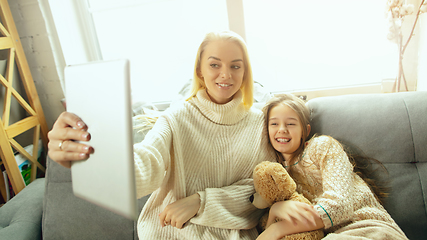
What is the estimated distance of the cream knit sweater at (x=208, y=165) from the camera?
906mm

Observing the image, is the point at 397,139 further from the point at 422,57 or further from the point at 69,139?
the point at 69,139

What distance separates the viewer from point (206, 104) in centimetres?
103

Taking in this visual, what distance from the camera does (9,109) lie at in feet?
5.07

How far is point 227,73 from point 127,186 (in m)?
0.66

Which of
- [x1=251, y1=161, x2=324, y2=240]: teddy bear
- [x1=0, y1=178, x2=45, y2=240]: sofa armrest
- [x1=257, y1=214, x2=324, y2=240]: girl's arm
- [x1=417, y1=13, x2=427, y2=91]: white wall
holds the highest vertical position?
[x1=417, y1=13, x2=427, y2=91]: white wall

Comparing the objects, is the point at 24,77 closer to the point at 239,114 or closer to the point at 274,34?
the point at 239,114

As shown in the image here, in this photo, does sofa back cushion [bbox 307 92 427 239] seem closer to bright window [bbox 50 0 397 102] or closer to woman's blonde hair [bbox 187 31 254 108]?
woman's blonde hair [bbox 187 31 254 108]

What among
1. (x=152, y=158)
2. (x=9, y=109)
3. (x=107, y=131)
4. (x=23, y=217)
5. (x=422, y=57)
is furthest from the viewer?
(x=9, y=109)

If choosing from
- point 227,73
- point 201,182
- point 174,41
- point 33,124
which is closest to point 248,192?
point 201,182

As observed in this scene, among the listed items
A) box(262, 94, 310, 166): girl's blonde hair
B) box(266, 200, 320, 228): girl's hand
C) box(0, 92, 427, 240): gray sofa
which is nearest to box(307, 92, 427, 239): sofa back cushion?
box(0, 92, 427, 240): gray sofa

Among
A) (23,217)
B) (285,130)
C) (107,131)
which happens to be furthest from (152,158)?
(23,217)

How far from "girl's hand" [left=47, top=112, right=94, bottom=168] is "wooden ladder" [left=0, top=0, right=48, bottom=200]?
1259 mm

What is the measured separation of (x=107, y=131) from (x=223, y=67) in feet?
2.06

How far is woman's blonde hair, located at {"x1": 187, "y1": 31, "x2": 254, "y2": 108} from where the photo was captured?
1.00 m
